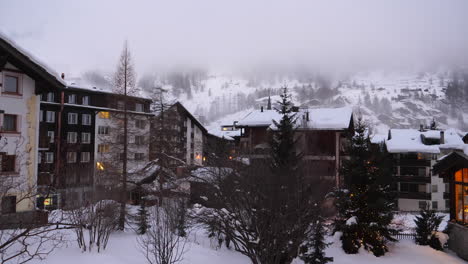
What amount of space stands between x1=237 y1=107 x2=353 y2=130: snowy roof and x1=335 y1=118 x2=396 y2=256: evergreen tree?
41.5ft

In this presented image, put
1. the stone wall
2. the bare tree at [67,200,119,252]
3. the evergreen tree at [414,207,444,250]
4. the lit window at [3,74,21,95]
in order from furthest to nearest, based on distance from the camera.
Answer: the evergreen tree at [414,207,444,250], the lit window at [3,74,21,95], the stone wall, the bare tree at [67,200,119,252]

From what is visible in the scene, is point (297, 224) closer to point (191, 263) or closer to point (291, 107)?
point (191, 263)

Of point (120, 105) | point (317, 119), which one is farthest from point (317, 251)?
point (317, 119)

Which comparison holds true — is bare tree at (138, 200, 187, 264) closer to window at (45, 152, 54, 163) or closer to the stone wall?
the stone wall

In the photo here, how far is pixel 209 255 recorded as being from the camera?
19078mm

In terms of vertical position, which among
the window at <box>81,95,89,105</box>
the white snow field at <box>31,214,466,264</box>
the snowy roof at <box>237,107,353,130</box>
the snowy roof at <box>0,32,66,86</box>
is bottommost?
the white snow field at <box>31,214,466,264</box>

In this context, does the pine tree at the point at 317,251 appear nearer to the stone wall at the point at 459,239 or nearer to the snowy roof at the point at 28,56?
the stone wall at the point at 459,239

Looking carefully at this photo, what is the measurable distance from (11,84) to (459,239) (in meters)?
30.2

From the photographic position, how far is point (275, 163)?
71.2 ft

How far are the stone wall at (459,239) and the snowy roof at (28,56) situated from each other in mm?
27038

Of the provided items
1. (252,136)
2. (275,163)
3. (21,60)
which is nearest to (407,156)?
(252,136)

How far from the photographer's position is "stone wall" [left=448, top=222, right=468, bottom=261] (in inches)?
752

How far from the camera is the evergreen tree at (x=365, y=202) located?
20.2 metres

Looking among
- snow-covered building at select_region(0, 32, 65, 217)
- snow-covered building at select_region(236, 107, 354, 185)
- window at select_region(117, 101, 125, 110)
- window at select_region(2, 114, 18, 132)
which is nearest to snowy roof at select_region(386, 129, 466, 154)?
snow-covered building at select_region(236, 107, 354, 185)
